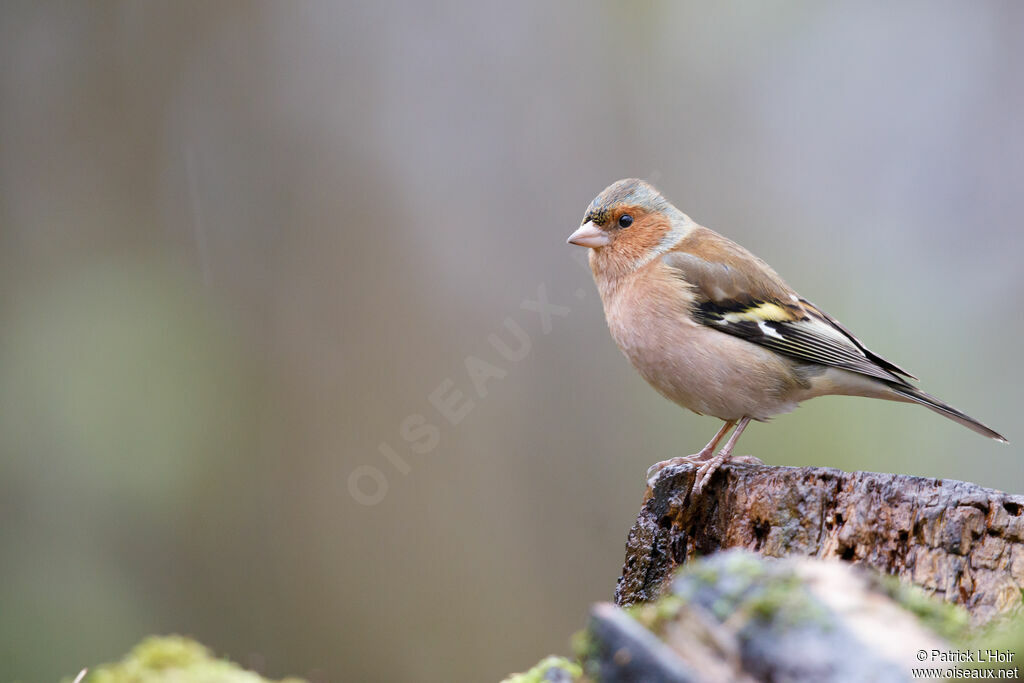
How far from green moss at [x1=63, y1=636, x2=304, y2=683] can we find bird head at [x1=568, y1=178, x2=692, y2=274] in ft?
8.89

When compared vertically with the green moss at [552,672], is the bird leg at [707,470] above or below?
above

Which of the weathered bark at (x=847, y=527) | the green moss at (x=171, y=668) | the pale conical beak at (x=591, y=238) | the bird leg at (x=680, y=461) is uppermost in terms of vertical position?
the pale conical beak at (x=591, y=238)

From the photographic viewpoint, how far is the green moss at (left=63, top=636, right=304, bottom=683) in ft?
4.97

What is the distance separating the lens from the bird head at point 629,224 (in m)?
3.96

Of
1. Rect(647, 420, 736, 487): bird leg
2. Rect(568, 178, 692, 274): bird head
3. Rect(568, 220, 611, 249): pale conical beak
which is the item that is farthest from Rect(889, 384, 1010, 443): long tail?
Rect(568, 220, 611, 249): pale conical beak

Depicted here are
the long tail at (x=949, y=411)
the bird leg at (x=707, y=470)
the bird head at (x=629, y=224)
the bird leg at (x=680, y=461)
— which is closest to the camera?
the bird leg at (x=707, y=470)

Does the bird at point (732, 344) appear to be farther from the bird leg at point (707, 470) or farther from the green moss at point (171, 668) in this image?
the green moss at point (171, 668)

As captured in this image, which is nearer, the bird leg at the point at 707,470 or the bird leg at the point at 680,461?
the bird leg at the point at 707,470

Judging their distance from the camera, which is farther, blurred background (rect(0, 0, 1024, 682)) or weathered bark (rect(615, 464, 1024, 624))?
blurred background (rect(0, 0, 1024, 682))

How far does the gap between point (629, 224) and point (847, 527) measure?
198 centimetres

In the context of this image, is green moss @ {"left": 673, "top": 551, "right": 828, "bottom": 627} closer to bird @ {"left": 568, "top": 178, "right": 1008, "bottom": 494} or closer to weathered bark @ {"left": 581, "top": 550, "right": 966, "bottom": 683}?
weathered bark @ {"left": 581, "top": 550, "right": 966, "bottom": 683}

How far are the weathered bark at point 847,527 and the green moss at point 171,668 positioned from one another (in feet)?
4.80

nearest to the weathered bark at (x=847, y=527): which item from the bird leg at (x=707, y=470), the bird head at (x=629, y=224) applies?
the bird leg at (x=707, y=470)

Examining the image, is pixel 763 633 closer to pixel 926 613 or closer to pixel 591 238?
pixel 926 613
